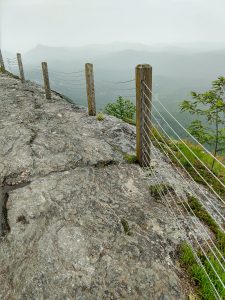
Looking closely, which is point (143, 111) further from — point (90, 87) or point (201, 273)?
point (90, 87)

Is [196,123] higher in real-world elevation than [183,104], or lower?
lower

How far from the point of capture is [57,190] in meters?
5.01

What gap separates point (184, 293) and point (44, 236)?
81.0 inches

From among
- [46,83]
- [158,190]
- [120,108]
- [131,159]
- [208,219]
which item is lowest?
[120,108]

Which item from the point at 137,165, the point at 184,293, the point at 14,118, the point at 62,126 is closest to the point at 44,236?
the point at 184,293

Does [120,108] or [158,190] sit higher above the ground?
[158,190]

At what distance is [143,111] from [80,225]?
2.68 m

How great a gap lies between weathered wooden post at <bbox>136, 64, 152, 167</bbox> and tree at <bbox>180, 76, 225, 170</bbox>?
2818 millimetres

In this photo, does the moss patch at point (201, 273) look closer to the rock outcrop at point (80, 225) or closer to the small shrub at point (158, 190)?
the rock outcrop at point (80, 225)

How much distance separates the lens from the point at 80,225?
13.8 ft

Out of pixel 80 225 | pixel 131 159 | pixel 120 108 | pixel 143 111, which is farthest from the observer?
pixel 120 108

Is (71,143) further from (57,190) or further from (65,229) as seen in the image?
(65,229)

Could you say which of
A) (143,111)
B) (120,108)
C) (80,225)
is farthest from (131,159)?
(120,108)

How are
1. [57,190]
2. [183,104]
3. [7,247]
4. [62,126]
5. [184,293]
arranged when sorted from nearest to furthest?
[184,293] → [7,247] → [57,190] → [62,126] → [183,104]
